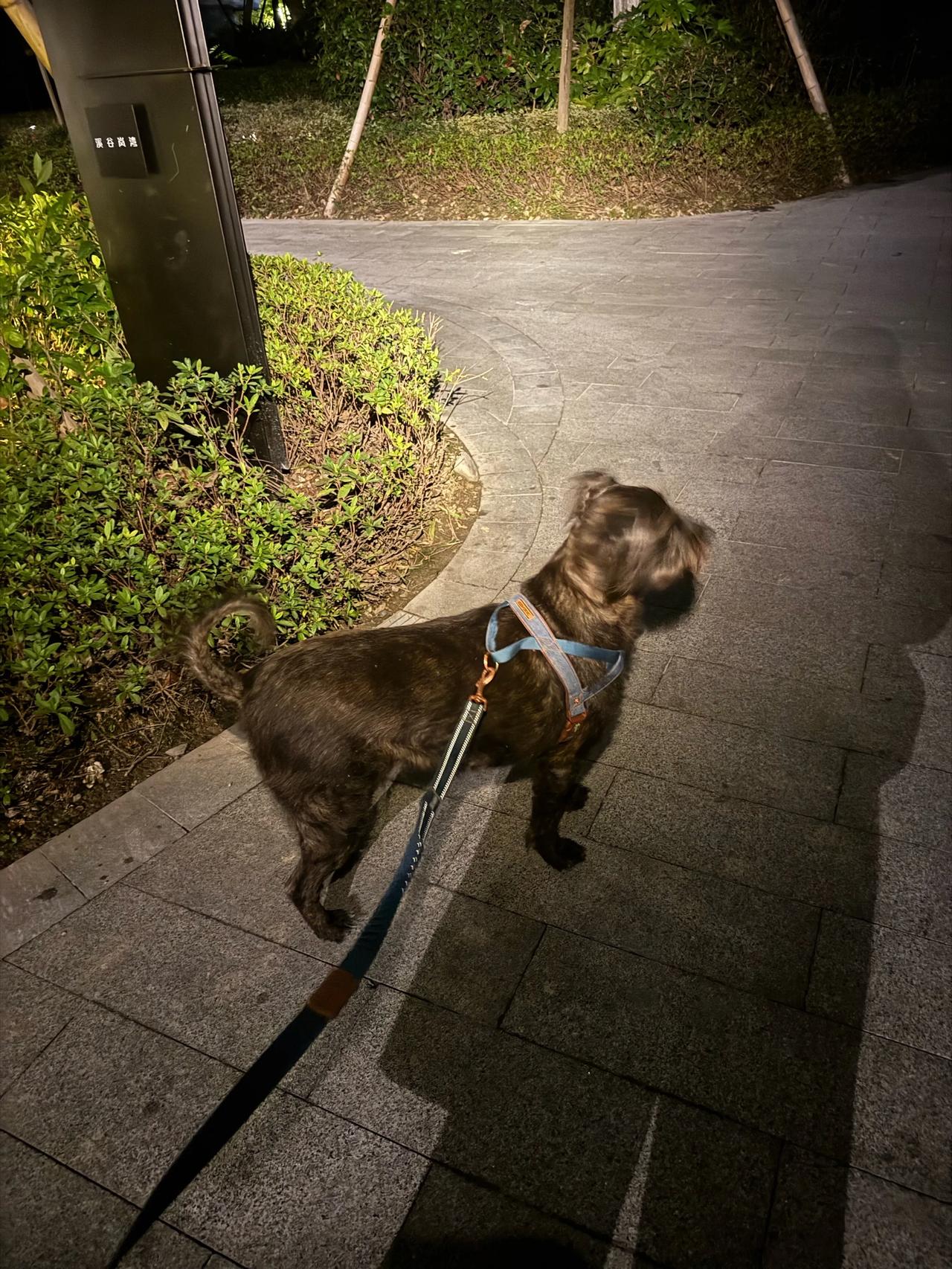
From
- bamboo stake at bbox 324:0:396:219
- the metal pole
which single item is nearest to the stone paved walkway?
the metal pole

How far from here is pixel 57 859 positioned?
2957 millimetres

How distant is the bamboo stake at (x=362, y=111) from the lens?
12016 millimetres

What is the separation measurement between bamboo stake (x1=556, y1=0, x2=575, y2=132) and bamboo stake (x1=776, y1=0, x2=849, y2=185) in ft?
10.7

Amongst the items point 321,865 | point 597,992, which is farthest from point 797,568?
point 321,865

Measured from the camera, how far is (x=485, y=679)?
2.42m

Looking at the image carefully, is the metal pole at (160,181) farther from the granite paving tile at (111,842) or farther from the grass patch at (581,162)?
the grass patch at (581,162)

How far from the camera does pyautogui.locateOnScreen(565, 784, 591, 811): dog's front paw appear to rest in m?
3.14

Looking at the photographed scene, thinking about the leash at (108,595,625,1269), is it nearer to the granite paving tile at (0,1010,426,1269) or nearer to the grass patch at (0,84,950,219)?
the granite paving tile at (0,1010,426,1269)

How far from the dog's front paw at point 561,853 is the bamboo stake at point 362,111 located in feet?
44.4

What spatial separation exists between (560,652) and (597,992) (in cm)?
113

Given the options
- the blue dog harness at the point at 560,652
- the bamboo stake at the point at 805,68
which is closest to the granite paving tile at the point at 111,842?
the blue dog harness at the point at 560,652

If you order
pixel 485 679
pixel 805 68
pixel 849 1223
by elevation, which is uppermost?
pixel 805 68

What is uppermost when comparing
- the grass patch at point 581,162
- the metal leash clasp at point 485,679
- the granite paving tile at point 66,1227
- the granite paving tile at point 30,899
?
the grass patch at point 581,162

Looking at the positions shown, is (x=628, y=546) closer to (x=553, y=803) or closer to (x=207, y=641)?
(x=553, y=803)
